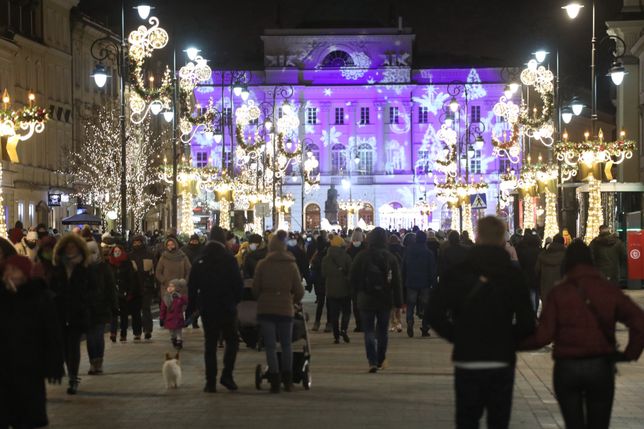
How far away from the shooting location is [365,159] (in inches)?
4850

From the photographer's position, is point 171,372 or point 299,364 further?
point 299,364

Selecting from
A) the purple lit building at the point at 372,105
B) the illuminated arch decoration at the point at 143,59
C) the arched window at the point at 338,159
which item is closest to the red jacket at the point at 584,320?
the illuminated arch decoration at the point at 143,59

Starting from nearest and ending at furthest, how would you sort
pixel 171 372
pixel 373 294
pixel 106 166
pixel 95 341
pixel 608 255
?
1. pixel 171 372
2. pixel 95 341
3. pixel 373 294
4. pixel 608 255
5. pixel 106 166

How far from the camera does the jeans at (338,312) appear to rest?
21828mm

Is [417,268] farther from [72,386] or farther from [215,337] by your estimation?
[72,386]

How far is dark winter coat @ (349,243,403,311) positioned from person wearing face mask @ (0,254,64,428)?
24.9ft

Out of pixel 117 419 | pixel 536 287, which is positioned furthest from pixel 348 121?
pixel 117 419

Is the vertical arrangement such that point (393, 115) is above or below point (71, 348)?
above

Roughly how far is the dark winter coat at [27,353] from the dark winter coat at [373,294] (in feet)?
25.0

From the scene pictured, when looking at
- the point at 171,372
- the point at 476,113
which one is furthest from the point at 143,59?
the point at 476,113

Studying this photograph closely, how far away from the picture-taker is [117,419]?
1262 centimetres

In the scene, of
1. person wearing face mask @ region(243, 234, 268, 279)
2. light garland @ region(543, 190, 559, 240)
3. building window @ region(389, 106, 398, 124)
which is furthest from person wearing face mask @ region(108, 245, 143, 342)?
building window @ region(389, 106, 398, 124)

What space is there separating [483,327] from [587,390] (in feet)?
2.47

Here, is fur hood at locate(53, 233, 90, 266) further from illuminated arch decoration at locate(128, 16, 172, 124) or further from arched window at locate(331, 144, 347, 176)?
arched window at locate(331, 144, 347, 176)
